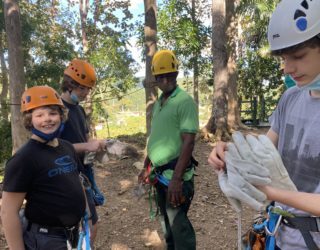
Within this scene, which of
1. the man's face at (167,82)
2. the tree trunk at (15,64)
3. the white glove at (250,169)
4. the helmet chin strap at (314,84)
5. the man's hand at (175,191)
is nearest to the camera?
the white glove at (250,169)

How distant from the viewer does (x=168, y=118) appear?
3.02 metres

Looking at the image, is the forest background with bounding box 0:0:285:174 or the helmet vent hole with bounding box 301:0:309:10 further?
the forest background with bounding box 0:0:285:174

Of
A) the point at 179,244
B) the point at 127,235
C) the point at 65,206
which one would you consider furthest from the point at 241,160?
the point at 127,235

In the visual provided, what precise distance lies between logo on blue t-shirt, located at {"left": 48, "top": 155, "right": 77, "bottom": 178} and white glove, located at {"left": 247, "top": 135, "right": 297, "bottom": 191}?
1456 mm

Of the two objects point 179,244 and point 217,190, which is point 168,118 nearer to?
point 179,244

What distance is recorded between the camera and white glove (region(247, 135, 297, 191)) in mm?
1221

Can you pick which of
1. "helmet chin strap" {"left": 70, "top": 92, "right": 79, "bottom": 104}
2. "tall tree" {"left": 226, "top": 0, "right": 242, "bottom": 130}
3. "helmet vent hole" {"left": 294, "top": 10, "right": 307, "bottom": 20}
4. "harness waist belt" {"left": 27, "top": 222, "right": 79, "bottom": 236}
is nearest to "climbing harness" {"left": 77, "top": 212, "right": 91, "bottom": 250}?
"harness waist belt" {"left": 27, "top": 222, "right": 79, "bottom": 236}

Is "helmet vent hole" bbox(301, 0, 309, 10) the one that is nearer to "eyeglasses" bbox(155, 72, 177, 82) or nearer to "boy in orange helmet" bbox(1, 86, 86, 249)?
"boy in orange helmet" bbox(1, 86, 86, 249)

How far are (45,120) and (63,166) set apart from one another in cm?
34

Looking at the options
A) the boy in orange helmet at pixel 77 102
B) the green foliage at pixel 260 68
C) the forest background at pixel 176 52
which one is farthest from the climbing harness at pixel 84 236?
the green foliage at pixel 260 68

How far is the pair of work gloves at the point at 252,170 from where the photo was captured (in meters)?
1.20

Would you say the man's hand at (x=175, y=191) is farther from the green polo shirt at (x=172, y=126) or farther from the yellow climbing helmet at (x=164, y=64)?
the yellow climbing helmet at (x=164, y=64)

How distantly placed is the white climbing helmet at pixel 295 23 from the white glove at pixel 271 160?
15.2 inches

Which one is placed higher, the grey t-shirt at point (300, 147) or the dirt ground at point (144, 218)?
the grey t-shirt at point (300, 147)
